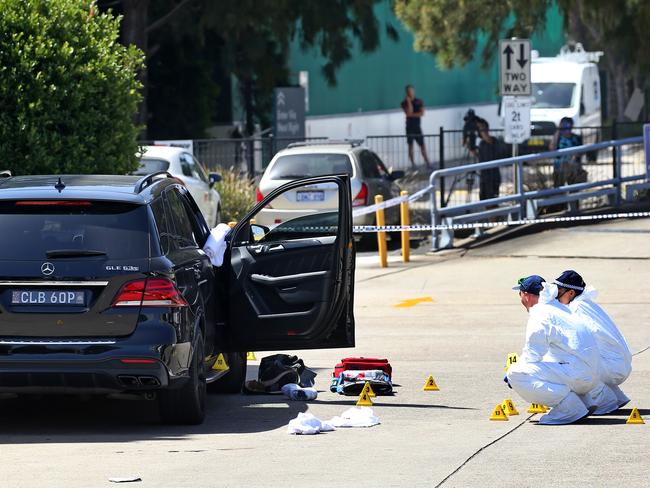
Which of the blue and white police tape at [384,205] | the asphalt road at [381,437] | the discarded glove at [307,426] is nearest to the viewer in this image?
the asphalt road at [381,437]

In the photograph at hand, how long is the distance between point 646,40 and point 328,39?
21.8 ft

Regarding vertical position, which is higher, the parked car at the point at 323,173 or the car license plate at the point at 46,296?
the car license plate at the point at 46,296

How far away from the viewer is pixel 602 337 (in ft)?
33.6

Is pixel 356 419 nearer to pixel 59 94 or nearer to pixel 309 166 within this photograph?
pixel 59 94

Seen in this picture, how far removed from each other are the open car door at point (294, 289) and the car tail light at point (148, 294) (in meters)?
1.20

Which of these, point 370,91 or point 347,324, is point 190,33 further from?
point 347,324

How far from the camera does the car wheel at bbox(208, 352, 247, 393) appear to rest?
11.5 m

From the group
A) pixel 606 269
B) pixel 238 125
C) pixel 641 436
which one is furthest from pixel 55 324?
pixel 238 125

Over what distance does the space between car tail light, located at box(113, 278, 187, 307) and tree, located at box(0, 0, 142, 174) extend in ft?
19.3

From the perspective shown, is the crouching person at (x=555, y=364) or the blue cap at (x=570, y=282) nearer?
the crouching person at (x=555, y=364)

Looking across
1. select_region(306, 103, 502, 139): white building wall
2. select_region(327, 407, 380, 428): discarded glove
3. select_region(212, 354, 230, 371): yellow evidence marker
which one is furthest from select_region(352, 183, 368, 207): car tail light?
select_region(306, 103, 502, 139): white building wall

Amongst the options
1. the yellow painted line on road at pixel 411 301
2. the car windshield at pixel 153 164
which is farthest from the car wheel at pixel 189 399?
the car windshield at pixel 153 164

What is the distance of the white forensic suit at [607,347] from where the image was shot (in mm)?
10172

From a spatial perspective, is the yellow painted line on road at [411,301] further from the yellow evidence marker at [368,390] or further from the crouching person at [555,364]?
the crouching person at [555,364]
